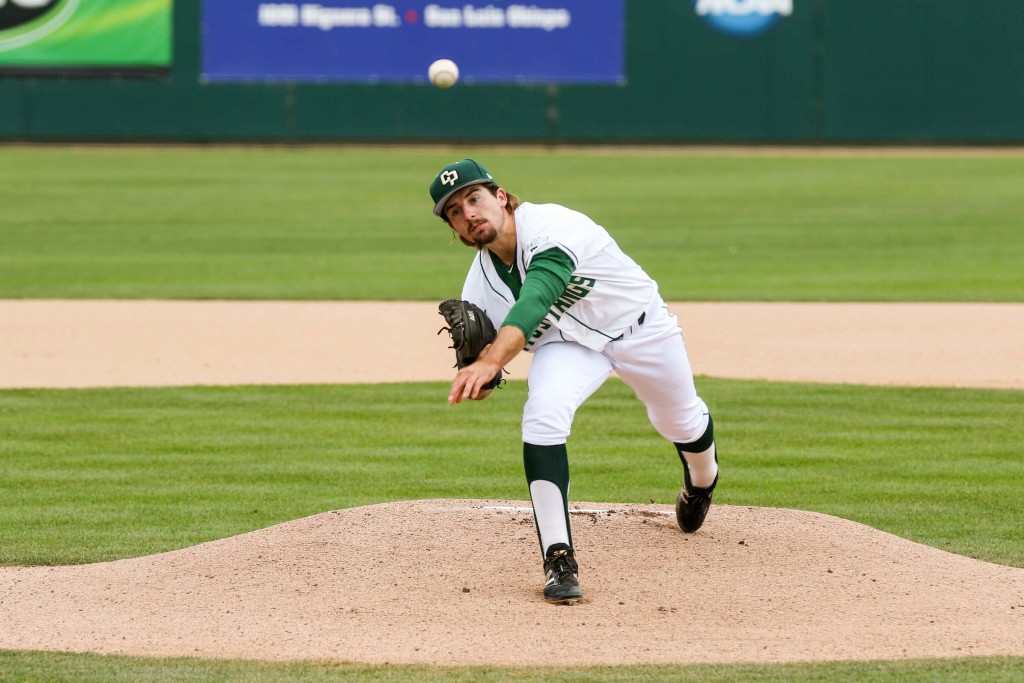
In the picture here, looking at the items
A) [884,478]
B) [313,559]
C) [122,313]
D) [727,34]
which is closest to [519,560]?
[313,559]

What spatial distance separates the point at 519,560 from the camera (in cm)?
561

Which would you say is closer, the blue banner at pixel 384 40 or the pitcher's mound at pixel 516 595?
the pitcher's mound at pixel 516 595

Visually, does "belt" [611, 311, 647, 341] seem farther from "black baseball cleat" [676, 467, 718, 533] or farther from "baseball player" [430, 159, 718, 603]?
"black baseball cleat" [676, 467, 718, 533]

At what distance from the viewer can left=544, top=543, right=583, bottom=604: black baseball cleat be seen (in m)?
5.13

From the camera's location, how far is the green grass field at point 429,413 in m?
6.55

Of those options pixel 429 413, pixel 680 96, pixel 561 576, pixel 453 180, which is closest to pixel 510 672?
pixel 561 576

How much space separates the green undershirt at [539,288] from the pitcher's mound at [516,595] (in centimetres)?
90

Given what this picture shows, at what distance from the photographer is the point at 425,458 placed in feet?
26.6

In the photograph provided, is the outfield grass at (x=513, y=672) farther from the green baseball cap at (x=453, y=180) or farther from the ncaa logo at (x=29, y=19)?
the ncaa logo at (x=29, y=19)

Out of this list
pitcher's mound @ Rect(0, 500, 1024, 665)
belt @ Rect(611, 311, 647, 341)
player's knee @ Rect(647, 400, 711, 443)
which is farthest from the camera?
player's knee @ Rect(647, 400, 711, 443)

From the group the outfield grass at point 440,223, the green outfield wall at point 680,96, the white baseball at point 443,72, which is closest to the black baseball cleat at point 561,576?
the white baseball at point 443,72

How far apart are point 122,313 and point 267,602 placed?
845 centimetres

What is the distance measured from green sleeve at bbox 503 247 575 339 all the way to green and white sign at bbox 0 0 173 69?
27.4 meters

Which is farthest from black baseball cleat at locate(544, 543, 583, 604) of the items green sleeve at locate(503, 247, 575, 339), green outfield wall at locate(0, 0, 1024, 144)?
green outfield wall at locate(0, 0, 1024, 144)
